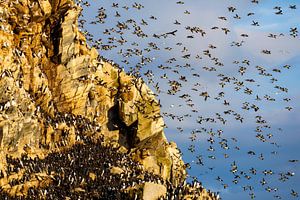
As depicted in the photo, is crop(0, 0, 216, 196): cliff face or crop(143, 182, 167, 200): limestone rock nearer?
crop(143, 182, 167, 200): limestone rock

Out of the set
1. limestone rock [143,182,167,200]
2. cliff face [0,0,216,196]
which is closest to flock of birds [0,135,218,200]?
limestone rock [143,182,167,200]

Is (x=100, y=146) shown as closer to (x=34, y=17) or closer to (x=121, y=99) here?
(x=121, y=99)

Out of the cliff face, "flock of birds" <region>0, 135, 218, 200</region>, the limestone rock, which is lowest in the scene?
the limestone rock

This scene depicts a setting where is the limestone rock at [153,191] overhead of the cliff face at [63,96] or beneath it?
beneath

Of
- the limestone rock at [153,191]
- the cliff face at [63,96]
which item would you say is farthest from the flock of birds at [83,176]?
the cliff face at [63,96]

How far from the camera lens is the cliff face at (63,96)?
99.8 m

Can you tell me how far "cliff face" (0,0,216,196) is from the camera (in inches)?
3927

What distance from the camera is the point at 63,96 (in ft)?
406

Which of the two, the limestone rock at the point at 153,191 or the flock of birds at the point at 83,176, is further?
the flock of birds at the point at 83,176

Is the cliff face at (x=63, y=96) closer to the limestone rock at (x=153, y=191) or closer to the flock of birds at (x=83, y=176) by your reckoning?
the flock of birds at (x=83, y=176)

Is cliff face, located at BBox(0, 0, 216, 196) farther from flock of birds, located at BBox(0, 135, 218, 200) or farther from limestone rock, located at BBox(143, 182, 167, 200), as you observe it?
limestone rock, located at BBox(143, 182, 167, 200)

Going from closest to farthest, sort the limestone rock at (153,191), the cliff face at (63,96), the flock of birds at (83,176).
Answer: the limestone rock at (153,191)
the flock of birds at (83,176)
the cliff face at (63,96)

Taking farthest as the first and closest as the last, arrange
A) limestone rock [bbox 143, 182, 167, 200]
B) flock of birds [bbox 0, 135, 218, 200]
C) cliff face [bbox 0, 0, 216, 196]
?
1. cliff face [bbox 0, 0, 216, 196]
2. flock of birds [bbox 0, 135, 218, 200]
3. limestone rock [bbox 143, 182, 167, 200]

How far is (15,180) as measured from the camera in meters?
85.7
